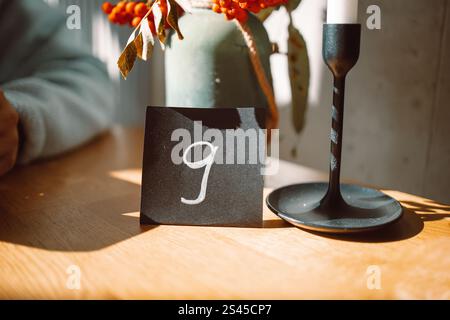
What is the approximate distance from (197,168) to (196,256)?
135 millimetres

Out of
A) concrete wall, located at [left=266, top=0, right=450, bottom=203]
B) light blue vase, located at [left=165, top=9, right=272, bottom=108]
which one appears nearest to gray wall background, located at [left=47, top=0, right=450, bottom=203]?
concrete wall, located at [left=266, top=0, right=450, bottom=203]

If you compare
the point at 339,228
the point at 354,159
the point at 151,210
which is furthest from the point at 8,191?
the point at 354,159

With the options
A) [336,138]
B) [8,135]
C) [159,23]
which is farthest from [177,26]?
[8,135]

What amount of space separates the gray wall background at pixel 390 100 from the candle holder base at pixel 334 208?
33 cm

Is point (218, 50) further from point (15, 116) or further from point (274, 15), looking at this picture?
point (274, 15)

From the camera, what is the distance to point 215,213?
638 millimetres

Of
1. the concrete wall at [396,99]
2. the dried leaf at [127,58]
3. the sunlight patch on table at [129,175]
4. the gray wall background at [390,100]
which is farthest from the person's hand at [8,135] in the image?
the gray wall background at [390,100]

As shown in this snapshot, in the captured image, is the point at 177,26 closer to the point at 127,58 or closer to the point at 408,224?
the point at 127,58

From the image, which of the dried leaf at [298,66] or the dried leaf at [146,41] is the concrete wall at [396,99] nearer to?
the dried leaf at [298,66]

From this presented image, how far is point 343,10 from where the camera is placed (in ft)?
1.92

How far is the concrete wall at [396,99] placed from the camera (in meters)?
0.95

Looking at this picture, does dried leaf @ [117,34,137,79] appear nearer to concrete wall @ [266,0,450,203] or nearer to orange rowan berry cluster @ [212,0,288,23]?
orange rowan berry cluster @ [212,0,288,23]
